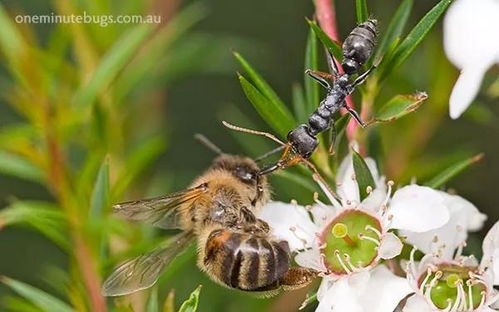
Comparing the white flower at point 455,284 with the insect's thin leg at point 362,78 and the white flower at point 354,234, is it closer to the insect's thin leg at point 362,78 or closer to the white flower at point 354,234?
the white flower at point 354,234

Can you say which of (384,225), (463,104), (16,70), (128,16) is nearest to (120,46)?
(16,70)

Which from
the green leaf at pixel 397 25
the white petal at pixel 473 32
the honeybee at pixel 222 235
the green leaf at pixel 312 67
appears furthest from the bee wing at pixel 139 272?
the white petal at pixel 473 32

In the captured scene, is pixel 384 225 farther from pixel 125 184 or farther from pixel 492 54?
pixel 125 184

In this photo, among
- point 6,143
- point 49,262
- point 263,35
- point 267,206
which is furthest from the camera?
point 263,35

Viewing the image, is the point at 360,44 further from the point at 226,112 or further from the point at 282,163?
the point at 226,112

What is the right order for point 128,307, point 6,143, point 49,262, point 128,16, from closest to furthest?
point 128,307
point 6,143
point 128,16
point 49,262

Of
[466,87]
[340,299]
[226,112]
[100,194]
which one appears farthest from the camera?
[226,112]

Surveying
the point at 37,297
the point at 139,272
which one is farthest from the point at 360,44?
the point at 37,297
